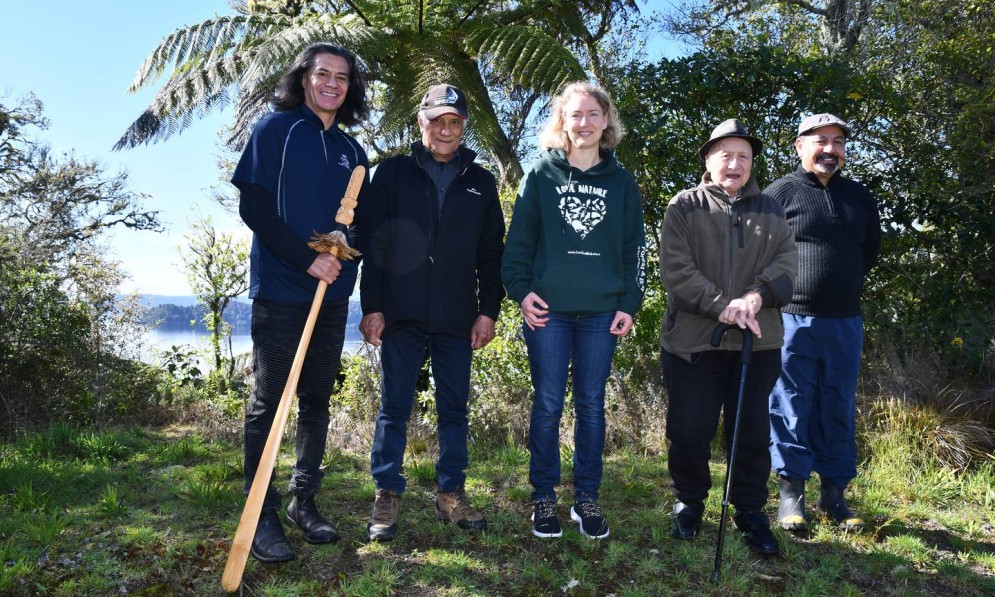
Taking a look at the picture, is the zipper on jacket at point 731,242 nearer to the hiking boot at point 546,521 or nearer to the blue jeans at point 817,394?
the blue jeans at point 817,394

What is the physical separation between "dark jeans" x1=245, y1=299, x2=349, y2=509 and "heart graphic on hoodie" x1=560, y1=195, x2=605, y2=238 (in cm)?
118

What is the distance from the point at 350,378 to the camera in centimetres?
673

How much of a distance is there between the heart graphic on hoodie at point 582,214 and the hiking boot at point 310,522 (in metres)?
1.92

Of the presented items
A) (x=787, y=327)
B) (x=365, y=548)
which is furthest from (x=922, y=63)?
(x=365, y=548)

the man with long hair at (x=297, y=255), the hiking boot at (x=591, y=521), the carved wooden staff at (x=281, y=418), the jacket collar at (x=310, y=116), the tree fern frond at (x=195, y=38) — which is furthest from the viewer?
the tree fern frond at (x=195, y=38)

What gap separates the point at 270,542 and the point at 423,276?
1.43 meters

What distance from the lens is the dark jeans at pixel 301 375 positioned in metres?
3.16

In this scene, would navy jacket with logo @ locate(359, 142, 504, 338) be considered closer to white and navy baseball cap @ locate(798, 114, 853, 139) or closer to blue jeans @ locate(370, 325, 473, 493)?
blue jeans @ locate(370, 325, 473, 493)

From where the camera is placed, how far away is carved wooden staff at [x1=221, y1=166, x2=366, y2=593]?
2803 millimetres

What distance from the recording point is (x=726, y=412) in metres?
3.47

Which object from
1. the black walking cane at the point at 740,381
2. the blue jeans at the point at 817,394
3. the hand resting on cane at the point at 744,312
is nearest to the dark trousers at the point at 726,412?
the black walking cane at the point at 740,381

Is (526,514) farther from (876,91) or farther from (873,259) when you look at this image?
(876,91)

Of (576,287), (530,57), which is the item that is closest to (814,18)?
(530,57)

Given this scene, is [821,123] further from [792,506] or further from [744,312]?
[792,506]
